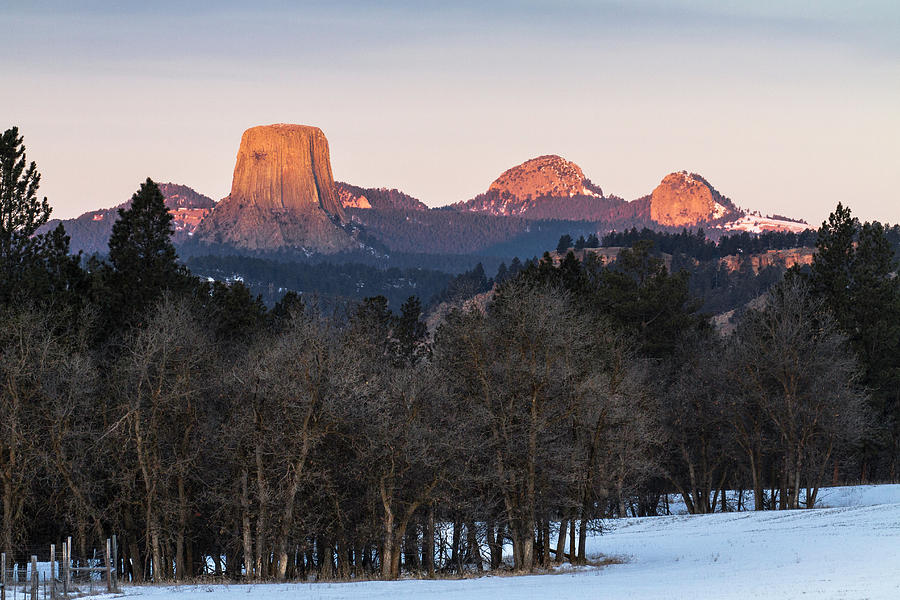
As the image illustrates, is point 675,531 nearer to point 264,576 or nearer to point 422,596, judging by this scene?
point 264,576

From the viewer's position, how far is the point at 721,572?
126 feet

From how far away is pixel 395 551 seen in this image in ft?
146

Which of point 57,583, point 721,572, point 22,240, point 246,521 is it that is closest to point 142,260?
point 22,240

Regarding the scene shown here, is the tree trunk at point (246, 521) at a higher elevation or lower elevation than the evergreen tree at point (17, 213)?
lower

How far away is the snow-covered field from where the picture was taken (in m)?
32.3

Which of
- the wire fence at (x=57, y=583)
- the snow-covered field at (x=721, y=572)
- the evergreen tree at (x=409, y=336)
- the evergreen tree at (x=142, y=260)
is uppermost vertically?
the evergreen tree at (x=142, y=260)

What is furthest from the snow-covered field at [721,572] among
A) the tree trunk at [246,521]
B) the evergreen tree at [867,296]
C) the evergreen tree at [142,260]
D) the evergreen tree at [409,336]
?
the evergreen tree at [142,260]

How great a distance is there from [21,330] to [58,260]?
11.5m

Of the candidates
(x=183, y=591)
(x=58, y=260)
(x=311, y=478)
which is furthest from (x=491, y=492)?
(x=58, y=260)

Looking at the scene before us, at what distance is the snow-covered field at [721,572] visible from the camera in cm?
3234

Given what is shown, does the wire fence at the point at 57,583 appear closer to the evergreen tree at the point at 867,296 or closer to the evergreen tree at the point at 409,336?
the evergreen tree at the point at 409,336

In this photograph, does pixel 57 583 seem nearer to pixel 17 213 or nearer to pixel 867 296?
pixel 17 213

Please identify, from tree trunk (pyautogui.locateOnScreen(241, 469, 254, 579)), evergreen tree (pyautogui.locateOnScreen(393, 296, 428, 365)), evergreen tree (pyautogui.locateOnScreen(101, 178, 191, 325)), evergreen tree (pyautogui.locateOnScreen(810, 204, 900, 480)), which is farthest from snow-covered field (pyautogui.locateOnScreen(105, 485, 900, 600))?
evergreen tree (pyautogui.locateOnScreen(101, 178, 191, 325))

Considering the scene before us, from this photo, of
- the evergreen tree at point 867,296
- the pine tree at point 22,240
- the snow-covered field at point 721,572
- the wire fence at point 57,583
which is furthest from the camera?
the evergreen tree at point 867,296
